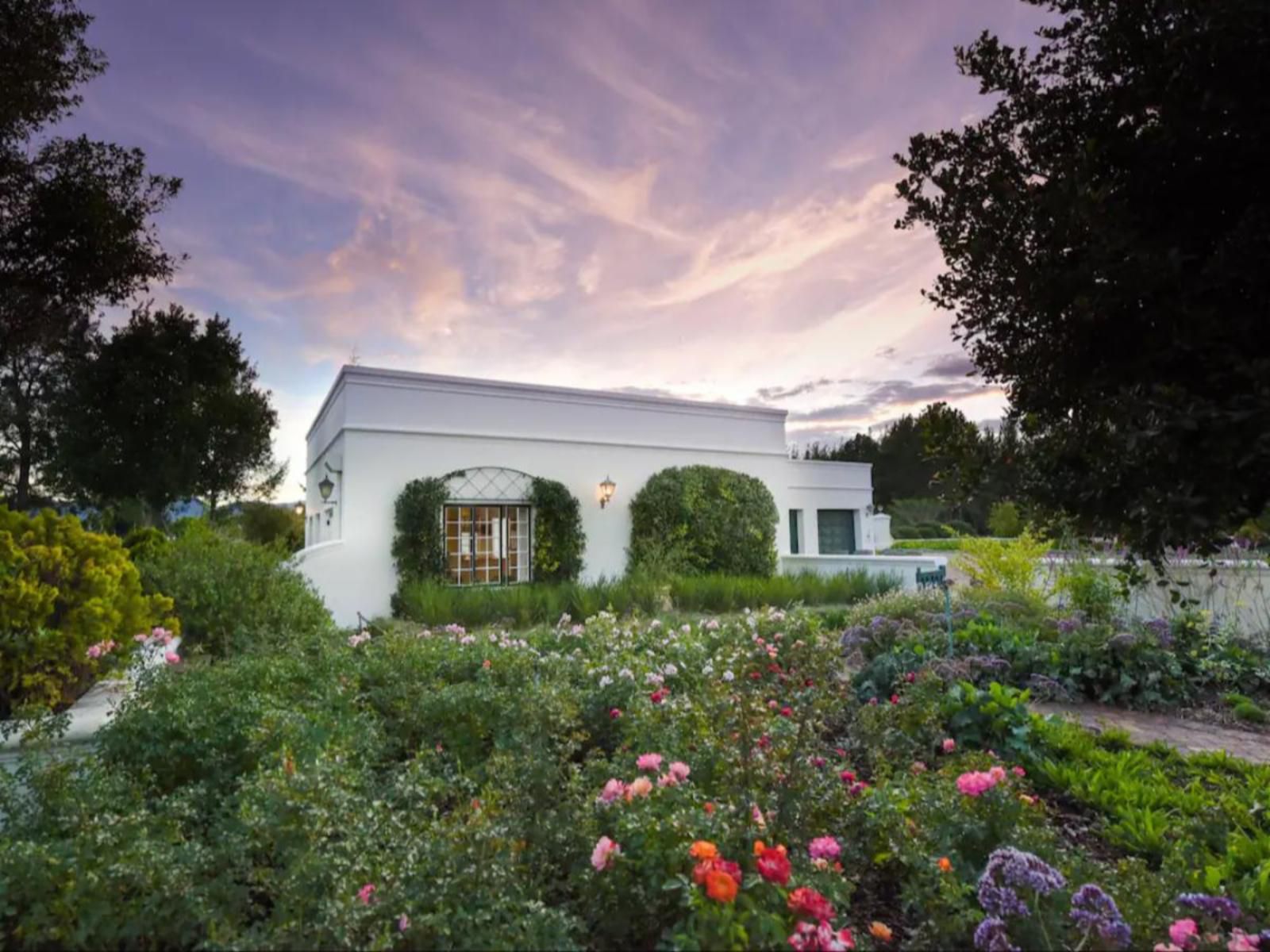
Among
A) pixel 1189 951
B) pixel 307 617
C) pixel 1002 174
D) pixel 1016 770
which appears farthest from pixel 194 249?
pixel 1189 951

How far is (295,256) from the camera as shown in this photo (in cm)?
858

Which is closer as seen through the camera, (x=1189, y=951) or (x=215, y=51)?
(x=1189, y=951)

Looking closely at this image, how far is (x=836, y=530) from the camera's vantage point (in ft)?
55.1

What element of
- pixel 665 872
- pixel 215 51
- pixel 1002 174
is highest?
pixel 215 51

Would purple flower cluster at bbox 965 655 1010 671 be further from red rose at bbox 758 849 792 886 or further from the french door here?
the french door

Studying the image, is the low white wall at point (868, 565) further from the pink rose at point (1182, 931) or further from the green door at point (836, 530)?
the pink rose at point (1182, 931)

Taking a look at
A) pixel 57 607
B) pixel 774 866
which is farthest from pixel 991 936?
pixel 57 607

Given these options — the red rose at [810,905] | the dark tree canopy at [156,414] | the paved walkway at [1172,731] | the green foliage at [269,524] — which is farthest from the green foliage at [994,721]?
the green foliage at [269,524]

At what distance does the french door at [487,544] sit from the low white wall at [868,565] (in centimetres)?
550

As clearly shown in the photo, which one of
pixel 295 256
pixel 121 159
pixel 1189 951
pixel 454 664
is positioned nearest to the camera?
pixel 1189 951

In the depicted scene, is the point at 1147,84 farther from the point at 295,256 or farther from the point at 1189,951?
the point at 295,256

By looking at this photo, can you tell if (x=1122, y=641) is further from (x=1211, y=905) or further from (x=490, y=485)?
(x=490, y=485)

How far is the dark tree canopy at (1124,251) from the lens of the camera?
5.36 feet

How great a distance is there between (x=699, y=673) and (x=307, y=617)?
154 inches
